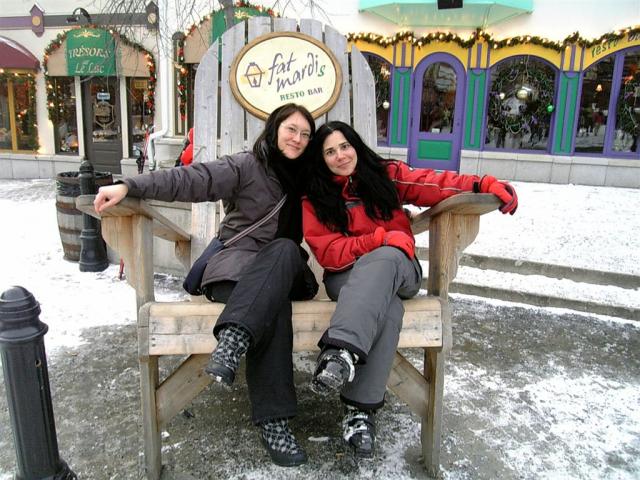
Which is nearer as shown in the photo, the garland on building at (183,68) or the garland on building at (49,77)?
the garland on building at (183,68)

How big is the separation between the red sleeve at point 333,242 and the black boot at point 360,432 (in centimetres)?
57

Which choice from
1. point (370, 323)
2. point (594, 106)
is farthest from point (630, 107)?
point (370, 323)

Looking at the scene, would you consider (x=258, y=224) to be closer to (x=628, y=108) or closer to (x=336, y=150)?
(x=336, y=150)

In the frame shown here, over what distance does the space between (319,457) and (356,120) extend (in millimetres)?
1789

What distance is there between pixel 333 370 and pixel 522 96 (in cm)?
842

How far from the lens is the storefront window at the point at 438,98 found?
9.10m

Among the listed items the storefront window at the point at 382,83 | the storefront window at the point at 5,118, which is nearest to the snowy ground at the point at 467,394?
the storefront window at the point at 382,83

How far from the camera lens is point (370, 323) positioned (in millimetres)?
1769

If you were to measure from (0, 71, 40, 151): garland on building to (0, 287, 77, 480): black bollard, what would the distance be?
10.8 meters

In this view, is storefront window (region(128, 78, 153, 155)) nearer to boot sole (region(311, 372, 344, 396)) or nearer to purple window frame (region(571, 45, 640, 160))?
purple window frame (region(571, 45, 640, 160))

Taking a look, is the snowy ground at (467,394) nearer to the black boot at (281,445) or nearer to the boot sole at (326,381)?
the black boot at (281,445)

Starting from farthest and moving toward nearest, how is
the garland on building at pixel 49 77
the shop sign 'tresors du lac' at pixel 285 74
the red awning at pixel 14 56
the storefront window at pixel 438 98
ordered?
the red awning at pixel 14 56 < the garland on building at pixel 49 77 < the storefront window at pixel 438 98 < the shop sign 'tresors du lac' at pixel 285 74

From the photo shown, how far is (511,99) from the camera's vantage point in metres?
9.04

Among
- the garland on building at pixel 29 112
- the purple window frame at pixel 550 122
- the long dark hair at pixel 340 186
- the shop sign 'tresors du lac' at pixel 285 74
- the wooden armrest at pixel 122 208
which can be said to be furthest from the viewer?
the garland on building at pixel 29 112
